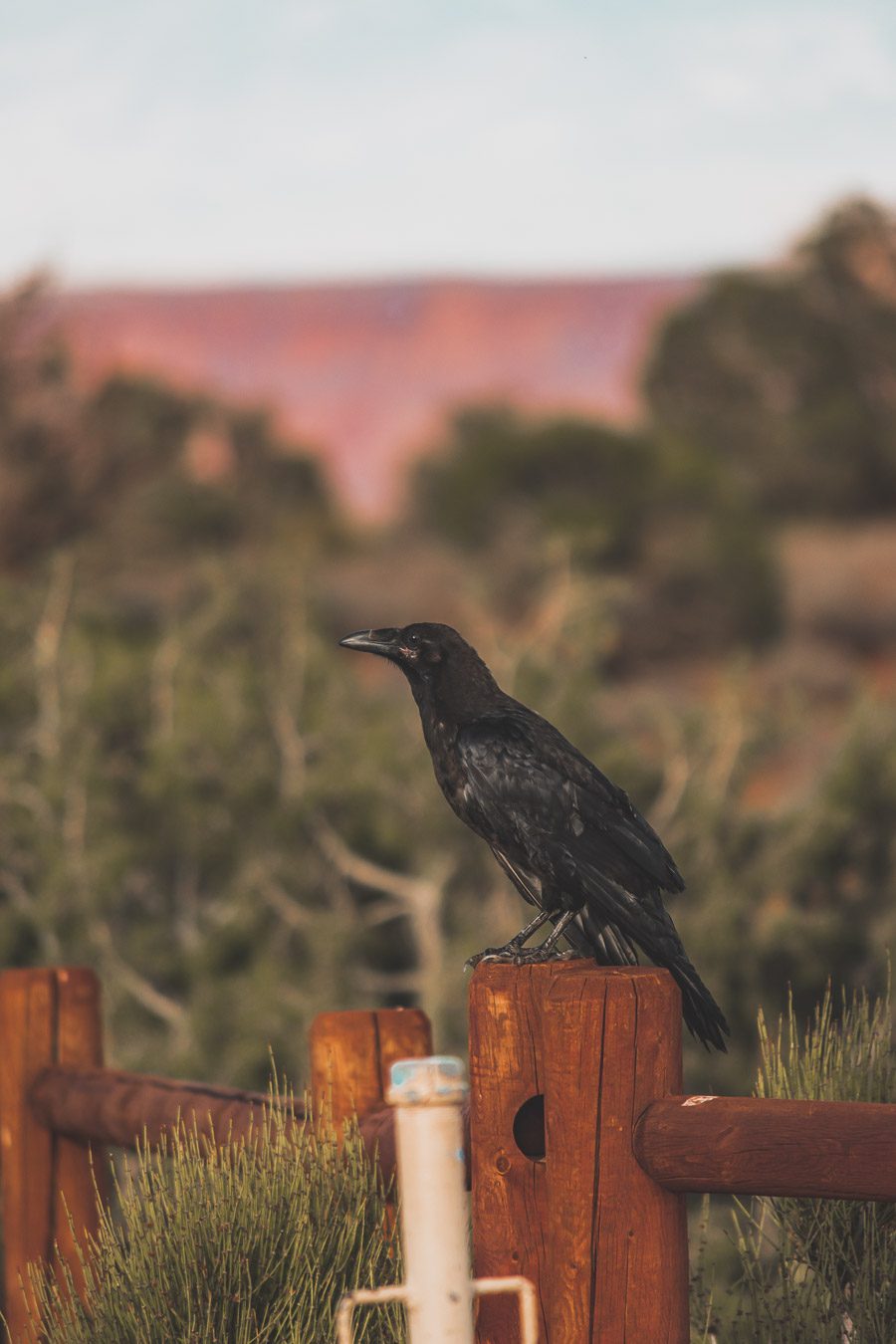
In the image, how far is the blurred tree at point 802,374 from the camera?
102 feet

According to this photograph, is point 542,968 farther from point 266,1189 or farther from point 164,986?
point 164,986

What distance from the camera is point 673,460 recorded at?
2820 cm

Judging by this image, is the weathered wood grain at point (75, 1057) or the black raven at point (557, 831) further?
the weathered wood grain at point (75, 1057)

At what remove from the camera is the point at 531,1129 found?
7.55 ft

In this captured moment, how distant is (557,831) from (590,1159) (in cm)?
92

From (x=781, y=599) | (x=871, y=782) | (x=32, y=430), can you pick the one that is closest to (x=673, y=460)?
(x=781, y=599)

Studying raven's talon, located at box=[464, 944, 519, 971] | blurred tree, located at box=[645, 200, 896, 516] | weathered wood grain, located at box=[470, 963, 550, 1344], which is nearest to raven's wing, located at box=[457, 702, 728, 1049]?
raven's talon, located at box=[464, 944, 519, 971]

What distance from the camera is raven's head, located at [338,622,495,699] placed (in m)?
3.35

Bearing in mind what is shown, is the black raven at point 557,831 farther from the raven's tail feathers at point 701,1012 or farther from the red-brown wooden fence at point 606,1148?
the red-brown wooden fence at point 606,1148

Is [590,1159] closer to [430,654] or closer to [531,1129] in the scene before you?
[531,1129]

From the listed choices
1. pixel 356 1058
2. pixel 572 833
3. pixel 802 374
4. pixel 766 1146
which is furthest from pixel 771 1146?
pixel 802 374

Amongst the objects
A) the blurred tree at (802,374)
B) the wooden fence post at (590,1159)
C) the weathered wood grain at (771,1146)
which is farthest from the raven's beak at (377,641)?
the blurred tree at (802,374)

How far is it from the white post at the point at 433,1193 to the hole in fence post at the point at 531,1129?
31 cm

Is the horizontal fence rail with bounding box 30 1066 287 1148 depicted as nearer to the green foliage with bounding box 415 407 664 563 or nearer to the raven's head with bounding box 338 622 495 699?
the raven's head with bounding box 338 622 495 699
